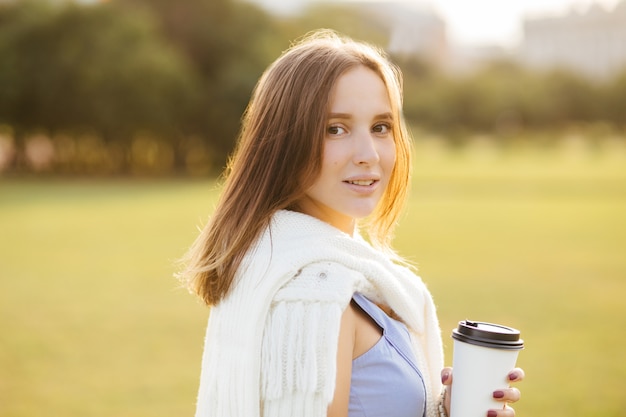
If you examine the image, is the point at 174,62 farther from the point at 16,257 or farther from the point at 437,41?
the point at 16,257

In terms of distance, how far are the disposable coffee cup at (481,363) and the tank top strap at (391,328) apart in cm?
12

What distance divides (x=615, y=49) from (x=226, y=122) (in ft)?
119

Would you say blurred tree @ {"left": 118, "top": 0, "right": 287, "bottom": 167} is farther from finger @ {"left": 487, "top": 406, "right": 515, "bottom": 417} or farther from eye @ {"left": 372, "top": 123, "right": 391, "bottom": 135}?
finger @ {"left": 487, "top": 406, "right": 515, "bottom": 417}

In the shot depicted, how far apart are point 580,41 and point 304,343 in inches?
2559

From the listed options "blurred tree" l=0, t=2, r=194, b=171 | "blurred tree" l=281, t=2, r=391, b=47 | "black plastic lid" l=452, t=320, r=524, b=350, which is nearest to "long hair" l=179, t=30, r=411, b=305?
"black plastic lid" l=452, t=320, r=524, b=350

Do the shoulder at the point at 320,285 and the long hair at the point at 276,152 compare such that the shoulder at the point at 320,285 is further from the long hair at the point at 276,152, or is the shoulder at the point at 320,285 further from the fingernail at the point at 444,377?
the fingernail at the point at 444,377

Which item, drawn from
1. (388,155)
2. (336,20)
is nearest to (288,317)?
(388,155)

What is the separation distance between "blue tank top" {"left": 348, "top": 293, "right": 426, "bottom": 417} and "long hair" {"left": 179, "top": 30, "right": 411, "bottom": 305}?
1.08 feet

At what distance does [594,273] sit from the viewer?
1271 centimetres

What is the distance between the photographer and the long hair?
1851 millimetres

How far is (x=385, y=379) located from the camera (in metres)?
1.77

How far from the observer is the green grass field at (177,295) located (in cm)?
639

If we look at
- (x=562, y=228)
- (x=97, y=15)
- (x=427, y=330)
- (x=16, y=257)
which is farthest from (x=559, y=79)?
(x=427, y=330)

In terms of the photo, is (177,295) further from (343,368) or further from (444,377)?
(343,368)
